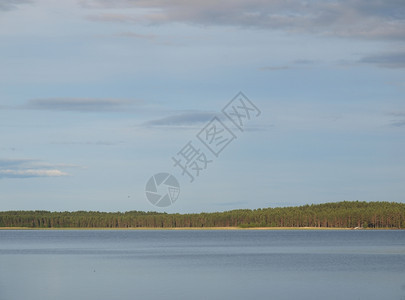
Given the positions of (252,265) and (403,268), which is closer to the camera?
(403,268)

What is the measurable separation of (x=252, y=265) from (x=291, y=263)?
480 centimetres

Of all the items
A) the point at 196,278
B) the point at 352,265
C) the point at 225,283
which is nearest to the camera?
the point at 225,283

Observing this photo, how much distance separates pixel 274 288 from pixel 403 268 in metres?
19.4

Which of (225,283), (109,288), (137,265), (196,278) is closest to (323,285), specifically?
(225,283)

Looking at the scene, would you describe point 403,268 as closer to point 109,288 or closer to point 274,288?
point 274,288

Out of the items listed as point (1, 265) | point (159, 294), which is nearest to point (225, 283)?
point (159, 294)

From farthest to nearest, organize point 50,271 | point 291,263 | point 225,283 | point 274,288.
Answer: point 291,263 < point 50,271 < point 225,283 < point 274,288

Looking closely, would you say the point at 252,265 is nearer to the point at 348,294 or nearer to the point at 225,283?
the point at 225,283

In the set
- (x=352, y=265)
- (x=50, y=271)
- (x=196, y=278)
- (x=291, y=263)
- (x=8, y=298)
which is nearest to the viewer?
(x=8, y=298)

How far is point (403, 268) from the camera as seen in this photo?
5988cm

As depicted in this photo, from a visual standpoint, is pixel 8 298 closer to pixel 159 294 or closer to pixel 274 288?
pixel 159 294

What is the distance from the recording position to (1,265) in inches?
2633

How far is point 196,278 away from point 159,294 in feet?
34.0

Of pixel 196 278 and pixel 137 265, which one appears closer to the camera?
pixel 196 278
